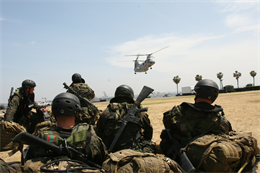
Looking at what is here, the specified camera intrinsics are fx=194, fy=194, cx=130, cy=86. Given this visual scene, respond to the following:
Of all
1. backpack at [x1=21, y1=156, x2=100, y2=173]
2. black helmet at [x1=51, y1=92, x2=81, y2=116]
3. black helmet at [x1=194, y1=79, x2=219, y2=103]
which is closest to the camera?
backpack at [x1=21, y1=156, x2=100, y2=173]

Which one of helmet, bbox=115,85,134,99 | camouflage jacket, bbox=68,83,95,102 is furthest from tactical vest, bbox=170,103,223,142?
camouflage jacket, bbox=68,83,95,102

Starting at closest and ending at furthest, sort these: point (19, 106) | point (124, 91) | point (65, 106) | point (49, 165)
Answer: point (49, 165) → point (65, 106) → point (124, 91) → point (19, 106)

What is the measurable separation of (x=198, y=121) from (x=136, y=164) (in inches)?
86.6

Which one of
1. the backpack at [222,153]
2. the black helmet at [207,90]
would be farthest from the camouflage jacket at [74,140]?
the black helmet at [207,90]

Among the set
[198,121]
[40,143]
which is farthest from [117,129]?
[40,143]

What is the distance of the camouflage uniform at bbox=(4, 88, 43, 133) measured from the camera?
6.19 metres

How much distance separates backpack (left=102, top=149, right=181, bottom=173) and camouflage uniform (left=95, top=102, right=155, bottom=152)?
1793 mm

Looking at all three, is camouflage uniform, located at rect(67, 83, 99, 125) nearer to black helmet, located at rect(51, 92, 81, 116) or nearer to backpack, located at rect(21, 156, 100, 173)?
black helmet, located at rect(51, 92, 81, 116)

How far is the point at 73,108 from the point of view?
9.52 ft

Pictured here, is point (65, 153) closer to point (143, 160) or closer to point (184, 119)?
point (143, 160)

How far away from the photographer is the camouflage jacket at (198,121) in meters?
4.05

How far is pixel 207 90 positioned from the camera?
4.30 meters

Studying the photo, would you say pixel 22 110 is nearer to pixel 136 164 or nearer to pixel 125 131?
pixel 125 131

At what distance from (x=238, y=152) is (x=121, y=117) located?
2412 mm
